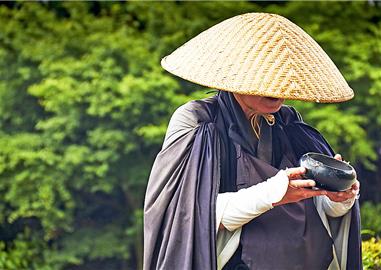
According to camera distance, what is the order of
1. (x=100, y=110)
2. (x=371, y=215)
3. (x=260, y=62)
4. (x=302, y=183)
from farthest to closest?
(x=100, y=110), (x=371, y=215), (x=260, y=62), (x=302, y=183)

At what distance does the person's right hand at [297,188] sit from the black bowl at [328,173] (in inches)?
1.0

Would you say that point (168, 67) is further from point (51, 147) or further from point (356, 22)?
point (356, 22)

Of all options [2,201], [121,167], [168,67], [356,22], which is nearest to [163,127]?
[121,167]

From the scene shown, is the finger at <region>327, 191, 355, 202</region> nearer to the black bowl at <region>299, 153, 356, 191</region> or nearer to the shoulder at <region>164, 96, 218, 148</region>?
the black bowl at <region>299, 153, 356, 191</region>

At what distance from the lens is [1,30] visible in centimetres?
773

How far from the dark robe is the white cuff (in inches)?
1.7

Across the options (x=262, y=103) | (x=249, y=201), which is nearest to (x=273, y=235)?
(x=249, y=201)

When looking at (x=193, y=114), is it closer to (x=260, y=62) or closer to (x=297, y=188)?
(x=260, y=62)

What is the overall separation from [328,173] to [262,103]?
0.35 metres

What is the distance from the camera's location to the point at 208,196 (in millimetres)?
2793

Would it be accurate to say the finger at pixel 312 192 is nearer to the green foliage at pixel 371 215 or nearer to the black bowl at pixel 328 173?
the black bowl at pixel 328 173

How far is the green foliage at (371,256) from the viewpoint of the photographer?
4.09 metres

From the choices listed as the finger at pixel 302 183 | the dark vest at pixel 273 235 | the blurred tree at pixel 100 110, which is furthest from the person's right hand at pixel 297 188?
the blurred tree at pixel 100 110

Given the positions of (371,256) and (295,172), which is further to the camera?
(371,256)
